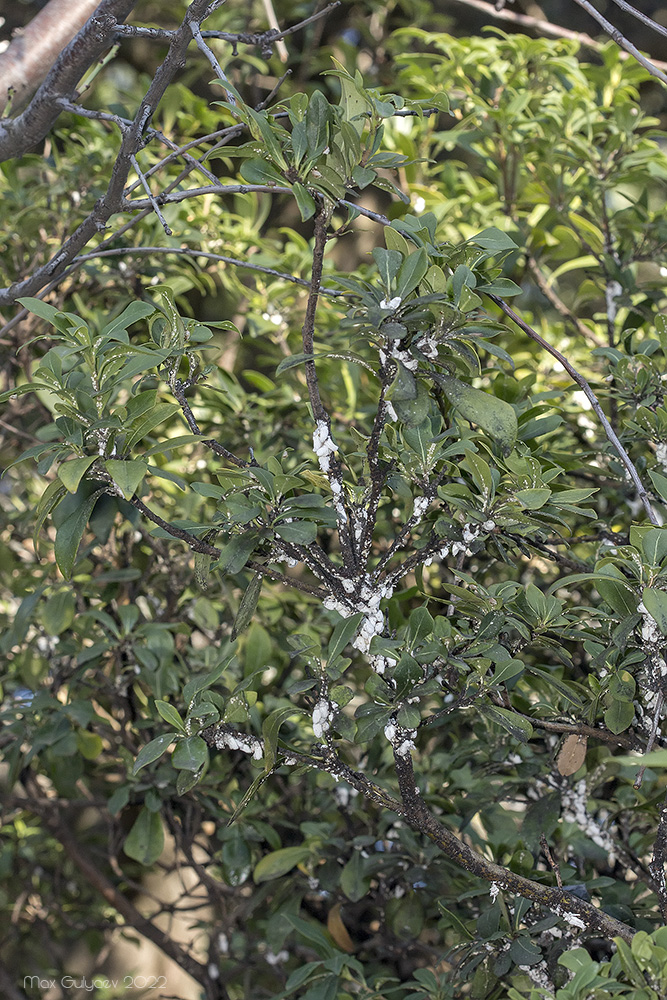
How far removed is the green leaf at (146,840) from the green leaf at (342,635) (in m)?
0.49

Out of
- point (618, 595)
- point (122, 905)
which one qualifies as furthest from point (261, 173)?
point (122, 905)

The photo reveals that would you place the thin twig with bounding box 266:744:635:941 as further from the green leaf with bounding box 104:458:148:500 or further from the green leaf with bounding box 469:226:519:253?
the green leaf with bounding box 469:226:519:253

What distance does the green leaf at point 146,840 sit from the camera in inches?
40.7

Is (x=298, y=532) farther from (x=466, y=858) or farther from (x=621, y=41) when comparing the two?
(x=621, y=41)

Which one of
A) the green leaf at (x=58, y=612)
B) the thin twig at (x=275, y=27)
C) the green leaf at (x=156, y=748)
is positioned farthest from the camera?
the green leaf at (x=58, y=612)

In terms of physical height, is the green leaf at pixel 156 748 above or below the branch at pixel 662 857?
above

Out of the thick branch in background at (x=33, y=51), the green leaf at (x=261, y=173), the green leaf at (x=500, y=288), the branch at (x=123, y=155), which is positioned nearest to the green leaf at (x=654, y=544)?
the green leaf at (x=500, y=288)

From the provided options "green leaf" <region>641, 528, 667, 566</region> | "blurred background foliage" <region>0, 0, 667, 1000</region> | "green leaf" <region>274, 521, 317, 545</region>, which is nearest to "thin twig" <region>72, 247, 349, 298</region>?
"blurred background foliage" <region>0, 0, 667, 1000</region>

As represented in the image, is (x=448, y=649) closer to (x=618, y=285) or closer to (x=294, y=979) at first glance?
(x=294, y=979)

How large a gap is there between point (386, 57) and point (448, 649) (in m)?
1.83

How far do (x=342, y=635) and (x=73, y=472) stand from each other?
267 mm

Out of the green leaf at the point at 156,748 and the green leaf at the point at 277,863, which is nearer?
the green leaf at the point at 156,748

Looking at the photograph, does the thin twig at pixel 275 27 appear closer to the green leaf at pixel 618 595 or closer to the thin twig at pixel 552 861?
the green leaf at pixel 618 595

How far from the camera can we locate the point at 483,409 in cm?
68
